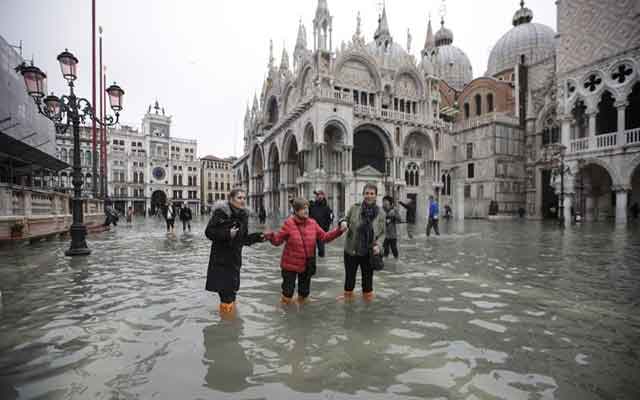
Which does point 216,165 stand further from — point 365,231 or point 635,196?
point 365,231

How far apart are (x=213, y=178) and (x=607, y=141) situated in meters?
77.0

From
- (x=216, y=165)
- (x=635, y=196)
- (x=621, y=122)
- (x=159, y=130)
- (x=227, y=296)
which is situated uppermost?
(x=159, y=130)

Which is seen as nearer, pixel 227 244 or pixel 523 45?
pixel 227 244

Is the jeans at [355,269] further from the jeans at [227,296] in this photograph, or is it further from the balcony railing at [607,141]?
the balcony railing at [607,141]

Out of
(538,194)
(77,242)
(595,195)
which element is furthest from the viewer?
(538,194)

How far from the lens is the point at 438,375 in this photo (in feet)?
8.71

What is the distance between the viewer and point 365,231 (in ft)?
15.4

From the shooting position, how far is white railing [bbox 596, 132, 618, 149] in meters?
21.7

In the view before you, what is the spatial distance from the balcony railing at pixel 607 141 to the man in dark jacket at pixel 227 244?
26.4 metres

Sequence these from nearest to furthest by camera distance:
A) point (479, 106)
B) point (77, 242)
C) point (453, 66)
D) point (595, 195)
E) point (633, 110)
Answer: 1. point (77, 242)
2. point (633, 110)
3. point (595, 195)
4. point (479, 106)
5. point (453, 66)

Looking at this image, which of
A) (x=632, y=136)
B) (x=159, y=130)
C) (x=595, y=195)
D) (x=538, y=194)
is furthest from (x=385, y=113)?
(x=159, y=130)

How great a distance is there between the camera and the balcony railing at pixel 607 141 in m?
20.8

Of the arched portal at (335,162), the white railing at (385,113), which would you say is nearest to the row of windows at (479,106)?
the white railing at (385,113)

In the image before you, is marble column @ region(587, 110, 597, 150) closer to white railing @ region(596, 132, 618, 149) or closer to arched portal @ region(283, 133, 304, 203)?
white railing @ region(596, 132, 618, 149)
